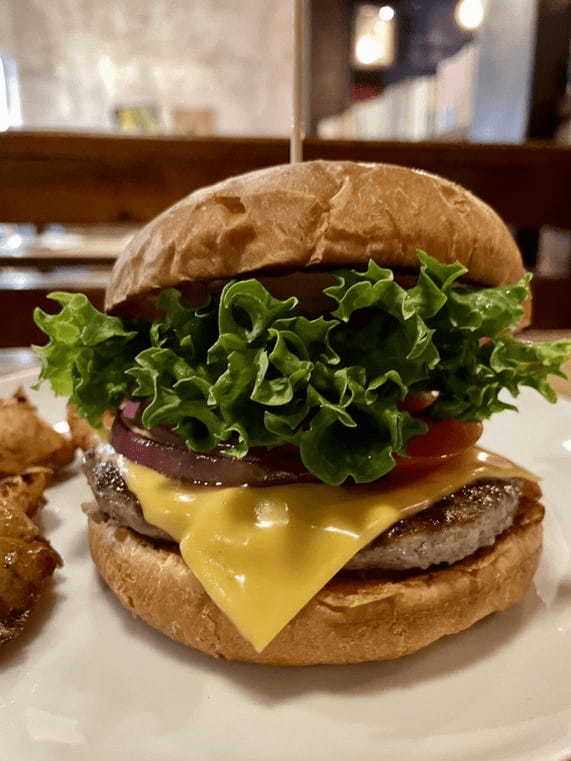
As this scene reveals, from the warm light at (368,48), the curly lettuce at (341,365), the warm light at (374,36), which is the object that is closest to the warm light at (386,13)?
the warm light at (374,36)

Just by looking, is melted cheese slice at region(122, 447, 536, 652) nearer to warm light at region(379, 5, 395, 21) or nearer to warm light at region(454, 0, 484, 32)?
warm light at region(454, 0, 484, 32)

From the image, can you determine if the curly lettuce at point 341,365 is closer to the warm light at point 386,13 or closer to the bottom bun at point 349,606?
the bottom bun at point 349,606

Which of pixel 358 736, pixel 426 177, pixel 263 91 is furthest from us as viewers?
pixel 263 91

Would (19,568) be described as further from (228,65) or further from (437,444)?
(228,65)

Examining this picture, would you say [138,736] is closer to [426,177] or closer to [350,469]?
[350,469]

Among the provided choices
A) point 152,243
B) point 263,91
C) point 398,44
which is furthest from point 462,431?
point 263,91

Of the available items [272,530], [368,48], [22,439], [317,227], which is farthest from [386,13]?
[272,530]
